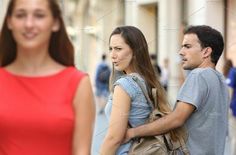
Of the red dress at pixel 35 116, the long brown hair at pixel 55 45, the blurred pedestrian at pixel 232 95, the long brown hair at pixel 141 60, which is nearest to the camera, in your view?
the red dress at pixel 35 116

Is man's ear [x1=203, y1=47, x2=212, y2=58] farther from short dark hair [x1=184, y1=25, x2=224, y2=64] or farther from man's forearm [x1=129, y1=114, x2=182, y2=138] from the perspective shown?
man's forearm [x1=129, y1=114, x2=182, y2=138]

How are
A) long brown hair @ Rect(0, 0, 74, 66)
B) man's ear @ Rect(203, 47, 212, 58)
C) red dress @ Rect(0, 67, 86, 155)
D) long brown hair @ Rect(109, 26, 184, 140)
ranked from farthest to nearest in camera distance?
1. man's ear @ Rect(203, 47, 212, 58)
2. long brown hair @ Rect(109, 26, 184, 140)
3. long brown hair @ Rect(0, 0, 74, 66)
4. red dress @ Rect(0, 67, 86, 155)

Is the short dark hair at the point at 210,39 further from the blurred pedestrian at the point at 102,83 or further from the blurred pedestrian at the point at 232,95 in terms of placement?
the blurred pedestrian at the point at 102,83

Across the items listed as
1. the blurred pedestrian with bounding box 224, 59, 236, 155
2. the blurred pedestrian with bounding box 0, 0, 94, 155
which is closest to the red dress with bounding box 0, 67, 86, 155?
the blurred pedestrian with bounding box 0, 0, 94, 155

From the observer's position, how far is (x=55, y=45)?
84.4 inches

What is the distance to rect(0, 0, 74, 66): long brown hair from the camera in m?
2.12

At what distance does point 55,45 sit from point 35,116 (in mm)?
262

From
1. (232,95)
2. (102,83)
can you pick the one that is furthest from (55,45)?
(102,83)

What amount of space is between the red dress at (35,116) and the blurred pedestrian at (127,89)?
89 centimetres

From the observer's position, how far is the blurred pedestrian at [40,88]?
2.02m

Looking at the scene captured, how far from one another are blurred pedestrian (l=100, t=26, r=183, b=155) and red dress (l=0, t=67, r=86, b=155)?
0.89 m

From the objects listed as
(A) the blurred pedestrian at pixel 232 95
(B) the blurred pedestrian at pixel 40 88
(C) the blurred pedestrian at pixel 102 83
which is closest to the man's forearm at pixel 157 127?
(B) the blurred pedestrian at pixel 40 88

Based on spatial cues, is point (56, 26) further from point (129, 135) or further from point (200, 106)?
point (200, 106)

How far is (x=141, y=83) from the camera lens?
3039 millimetres
